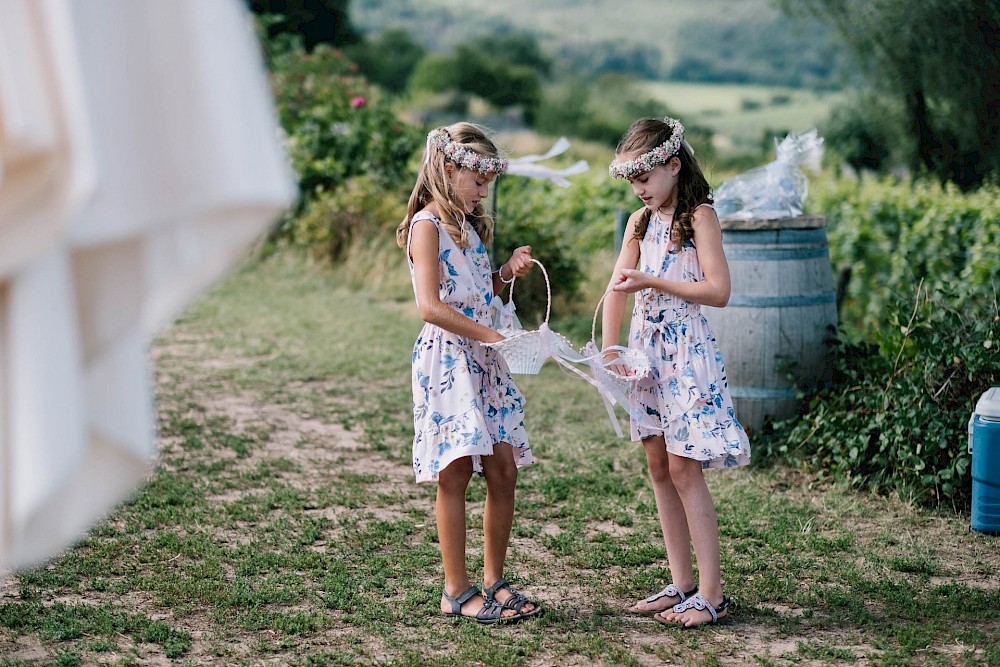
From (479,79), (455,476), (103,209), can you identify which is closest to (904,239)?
(455,476)

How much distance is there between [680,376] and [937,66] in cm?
407

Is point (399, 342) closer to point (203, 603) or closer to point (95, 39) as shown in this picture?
point (203, 603)

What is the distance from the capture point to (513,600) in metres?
3.62

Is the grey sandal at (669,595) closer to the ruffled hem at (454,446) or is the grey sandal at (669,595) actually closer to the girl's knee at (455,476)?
the ruffled hem at (454,446)

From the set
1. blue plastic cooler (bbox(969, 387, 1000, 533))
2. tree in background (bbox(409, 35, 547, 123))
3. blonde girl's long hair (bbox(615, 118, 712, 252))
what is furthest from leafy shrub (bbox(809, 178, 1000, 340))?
tree in background (bbox(409, 35, 547, 123))

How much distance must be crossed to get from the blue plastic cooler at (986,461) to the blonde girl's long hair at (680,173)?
5.22ft

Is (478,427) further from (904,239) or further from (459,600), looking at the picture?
(904,239)

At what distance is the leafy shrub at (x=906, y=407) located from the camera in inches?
184

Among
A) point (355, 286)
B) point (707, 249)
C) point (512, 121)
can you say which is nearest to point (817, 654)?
point (707, 249)

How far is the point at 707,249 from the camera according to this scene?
3.51 meters


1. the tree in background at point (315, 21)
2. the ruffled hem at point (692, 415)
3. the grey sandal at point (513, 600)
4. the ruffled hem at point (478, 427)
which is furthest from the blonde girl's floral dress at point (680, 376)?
the tree in background at point (315, 21)

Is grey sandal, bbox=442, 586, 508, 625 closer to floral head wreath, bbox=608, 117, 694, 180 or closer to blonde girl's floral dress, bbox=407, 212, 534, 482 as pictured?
blonde girl's floral dress, bbox=407, 212, 534, 482

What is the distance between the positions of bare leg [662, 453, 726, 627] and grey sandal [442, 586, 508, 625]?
1.81ft

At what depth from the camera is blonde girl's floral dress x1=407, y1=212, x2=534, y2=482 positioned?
3.43 metres
